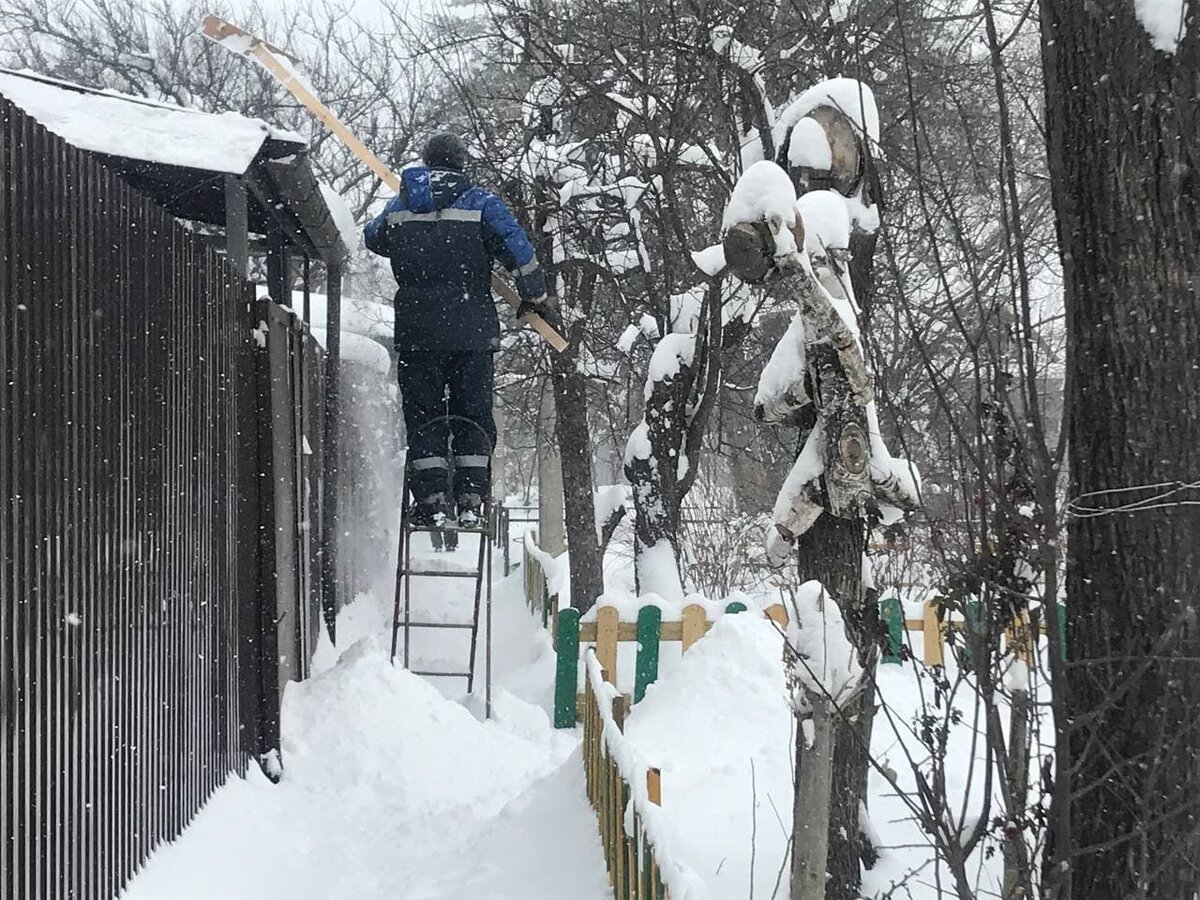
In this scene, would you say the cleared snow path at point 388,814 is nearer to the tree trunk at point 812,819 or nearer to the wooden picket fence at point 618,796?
the wooden picket fence at point 618,796

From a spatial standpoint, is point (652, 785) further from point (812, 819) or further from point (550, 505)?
point (550, 505)

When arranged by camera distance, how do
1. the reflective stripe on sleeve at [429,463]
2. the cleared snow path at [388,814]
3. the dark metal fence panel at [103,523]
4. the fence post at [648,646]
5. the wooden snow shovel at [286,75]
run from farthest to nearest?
the fence post at [648,646] < the wooden snow shovel at [286,75] < the reflective stripe on sleeve at [429,463] < the cleared snow path at [388,814] < the dark metal fence panel at [103,523]

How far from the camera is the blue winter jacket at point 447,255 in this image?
6984mm

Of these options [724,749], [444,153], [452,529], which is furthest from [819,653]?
[444,153]

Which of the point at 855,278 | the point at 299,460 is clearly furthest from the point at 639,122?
the point at 855,278

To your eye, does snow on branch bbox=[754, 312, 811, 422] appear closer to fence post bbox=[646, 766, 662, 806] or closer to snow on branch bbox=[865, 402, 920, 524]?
snow on branch bbox=[865, 402, 920, 524]

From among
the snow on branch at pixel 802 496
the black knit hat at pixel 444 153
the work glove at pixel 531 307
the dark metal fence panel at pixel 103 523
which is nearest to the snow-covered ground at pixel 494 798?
the dark metal fence panel at pixel 103 523

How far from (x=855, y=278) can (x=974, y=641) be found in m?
2.05

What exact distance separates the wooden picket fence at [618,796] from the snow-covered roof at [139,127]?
297 centimetres

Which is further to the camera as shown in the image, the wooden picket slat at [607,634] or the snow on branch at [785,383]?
the wooden picket slat at [607,634]

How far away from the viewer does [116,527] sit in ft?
11.3

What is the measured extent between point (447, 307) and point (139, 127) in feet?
7.40

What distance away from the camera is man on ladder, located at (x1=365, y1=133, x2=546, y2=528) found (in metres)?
7.00

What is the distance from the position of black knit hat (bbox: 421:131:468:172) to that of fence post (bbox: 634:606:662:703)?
3482 mm
